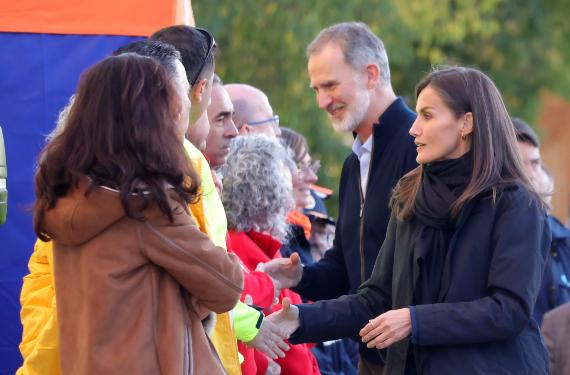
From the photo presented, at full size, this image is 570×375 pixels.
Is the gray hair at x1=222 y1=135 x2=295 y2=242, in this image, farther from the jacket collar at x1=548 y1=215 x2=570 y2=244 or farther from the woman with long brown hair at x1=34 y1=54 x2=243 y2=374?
the jacket collar at x1=548 y1=215 x2=570 y2=244

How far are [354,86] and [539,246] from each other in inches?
72.3

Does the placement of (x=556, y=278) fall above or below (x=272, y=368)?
below

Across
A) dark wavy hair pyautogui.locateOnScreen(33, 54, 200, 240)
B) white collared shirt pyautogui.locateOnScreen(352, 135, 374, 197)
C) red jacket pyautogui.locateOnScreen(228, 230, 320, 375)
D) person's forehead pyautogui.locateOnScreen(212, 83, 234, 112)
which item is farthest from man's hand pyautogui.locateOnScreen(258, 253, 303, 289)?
dark wavy hair pyautogui.locateOnScreen(33, 54, 200, 240)

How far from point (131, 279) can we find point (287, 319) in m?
1.17

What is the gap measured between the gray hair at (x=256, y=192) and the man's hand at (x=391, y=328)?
1.36 metres

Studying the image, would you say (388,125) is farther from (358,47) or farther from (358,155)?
(358,47)

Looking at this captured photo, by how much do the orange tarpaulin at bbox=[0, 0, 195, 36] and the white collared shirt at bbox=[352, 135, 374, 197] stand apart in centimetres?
103

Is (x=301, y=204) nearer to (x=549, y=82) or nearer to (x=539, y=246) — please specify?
(x=539, y=246)

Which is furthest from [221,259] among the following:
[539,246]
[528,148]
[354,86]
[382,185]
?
[528,148]

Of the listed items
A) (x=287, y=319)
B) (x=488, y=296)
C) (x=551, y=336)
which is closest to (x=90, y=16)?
(x=287, y=319)

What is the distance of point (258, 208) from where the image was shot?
5258 mm

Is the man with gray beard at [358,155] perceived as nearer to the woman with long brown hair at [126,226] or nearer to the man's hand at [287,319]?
the man's hand at [287,319]

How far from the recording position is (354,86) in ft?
18.5

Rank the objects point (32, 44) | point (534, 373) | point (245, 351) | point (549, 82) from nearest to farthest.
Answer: point (534, 373)
point (245, 351)
point (32, 44)
point (549, 82)
